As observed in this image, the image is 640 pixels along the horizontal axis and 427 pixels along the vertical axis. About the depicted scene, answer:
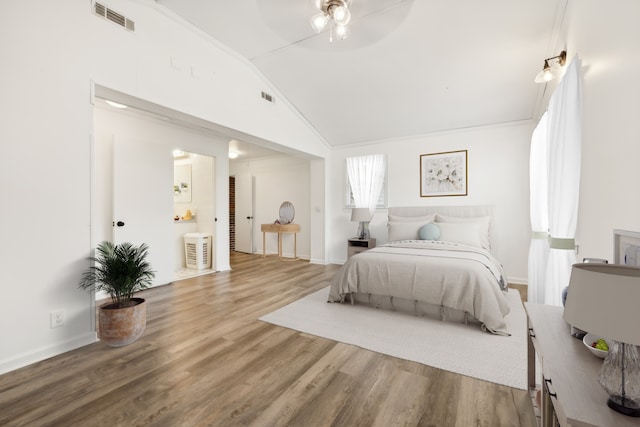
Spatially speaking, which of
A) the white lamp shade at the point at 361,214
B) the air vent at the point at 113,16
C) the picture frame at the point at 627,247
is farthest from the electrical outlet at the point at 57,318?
the white lamp shade at the point at 361,214

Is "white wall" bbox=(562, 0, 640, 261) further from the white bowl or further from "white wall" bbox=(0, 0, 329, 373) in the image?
"white wall" bbox=(0, 0, 329, 373)

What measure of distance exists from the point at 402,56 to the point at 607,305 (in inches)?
140

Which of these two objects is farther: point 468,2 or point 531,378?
point 468,2

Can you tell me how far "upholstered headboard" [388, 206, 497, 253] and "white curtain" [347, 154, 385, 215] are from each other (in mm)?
492

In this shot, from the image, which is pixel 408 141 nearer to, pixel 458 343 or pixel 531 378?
pixel 458 343

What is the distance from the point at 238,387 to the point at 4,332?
1710 millimetres

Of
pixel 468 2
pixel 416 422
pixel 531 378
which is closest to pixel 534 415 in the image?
pixel 531 378

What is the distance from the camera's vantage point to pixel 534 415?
1.62m

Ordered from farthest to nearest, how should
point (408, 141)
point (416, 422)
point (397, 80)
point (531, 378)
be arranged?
point (408, 141) < point (397, 80) < point (531, 378) < point (416, 422)

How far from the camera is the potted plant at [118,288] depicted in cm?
239

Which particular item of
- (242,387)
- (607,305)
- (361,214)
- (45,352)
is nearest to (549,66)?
Result: (607,305)

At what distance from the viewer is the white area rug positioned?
2115 mm

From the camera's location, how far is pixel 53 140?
226cm

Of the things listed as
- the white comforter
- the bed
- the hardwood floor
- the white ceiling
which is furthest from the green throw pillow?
the hardwood floor
